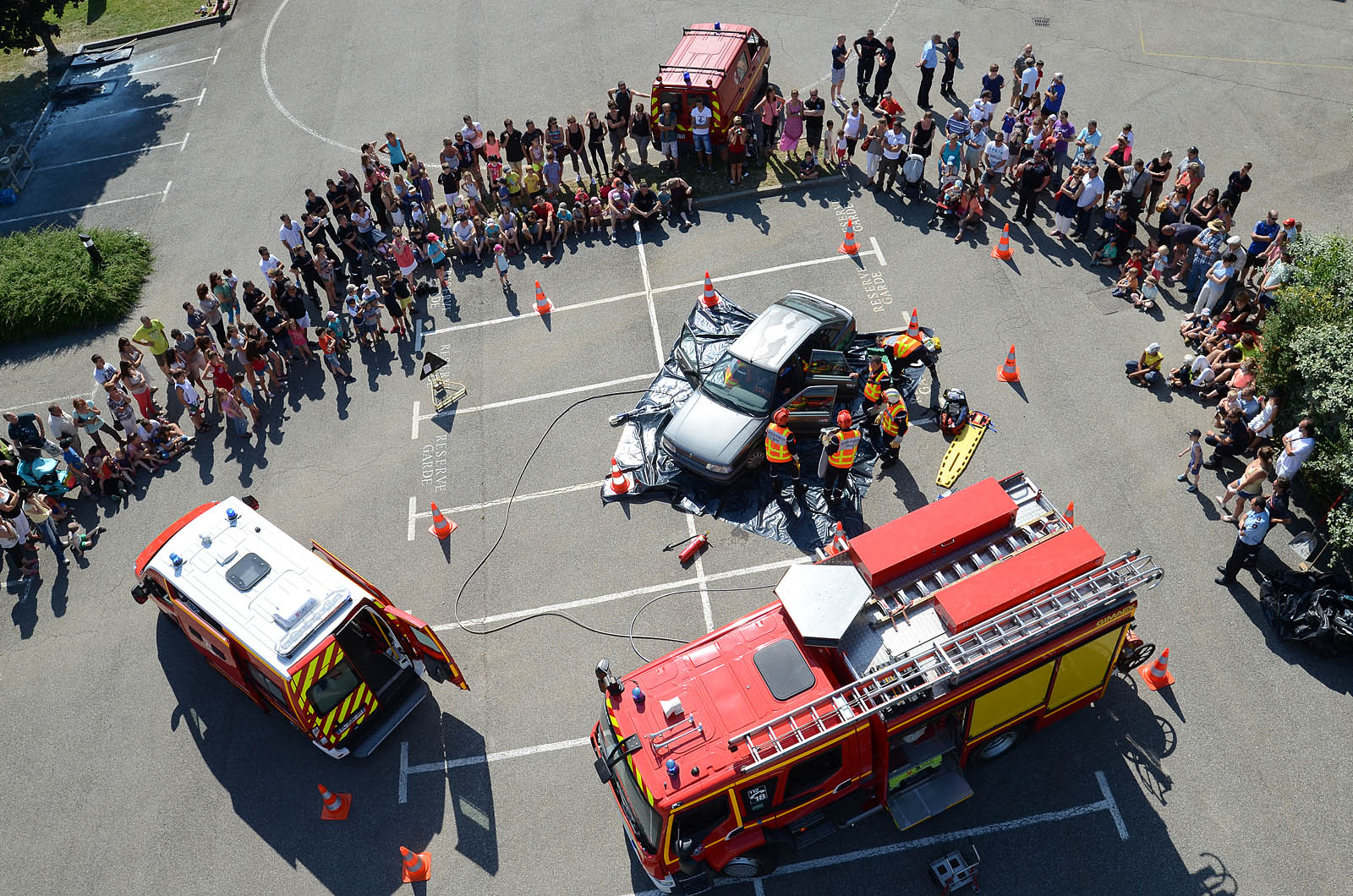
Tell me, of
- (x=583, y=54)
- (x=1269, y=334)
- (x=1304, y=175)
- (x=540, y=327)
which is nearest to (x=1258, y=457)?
(x=1269, y=334)

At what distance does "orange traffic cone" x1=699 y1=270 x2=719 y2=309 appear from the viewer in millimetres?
17938

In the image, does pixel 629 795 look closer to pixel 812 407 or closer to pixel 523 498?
pixel 523 498

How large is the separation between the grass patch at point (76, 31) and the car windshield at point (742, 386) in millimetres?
23925

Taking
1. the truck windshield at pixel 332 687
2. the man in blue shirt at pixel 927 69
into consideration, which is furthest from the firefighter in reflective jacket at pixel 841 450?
the man in blue shirt at pixel 927 69

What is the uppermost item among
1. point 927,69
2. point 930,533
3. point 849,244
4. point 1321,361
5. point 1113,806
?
point 927,69

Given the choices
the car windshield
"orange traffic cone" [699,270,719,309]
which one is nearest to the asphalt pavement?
"orange traffic cone" [699,270,719,309]

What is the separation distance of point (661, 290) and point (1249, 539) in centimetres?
1128

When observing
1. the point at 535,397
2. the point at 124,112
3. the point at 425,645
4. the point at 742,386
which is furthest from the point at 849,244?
the point at 124,112

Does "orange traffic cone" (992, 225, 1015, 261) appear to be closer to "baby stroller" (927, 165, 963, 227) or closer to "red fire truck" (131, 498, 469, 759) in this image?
"baby stroller" (927, 165, 963, 227)

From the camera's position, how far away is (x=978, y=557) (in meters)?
11.4

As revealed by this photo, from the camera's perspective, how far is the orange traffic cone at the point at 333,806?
12195 mm

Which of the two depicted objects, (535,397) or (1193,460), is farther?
(535,397)

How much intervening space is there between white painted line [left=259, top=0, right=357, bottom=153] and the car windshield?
45.4 ft

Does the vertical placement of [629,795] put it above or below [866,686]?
below
